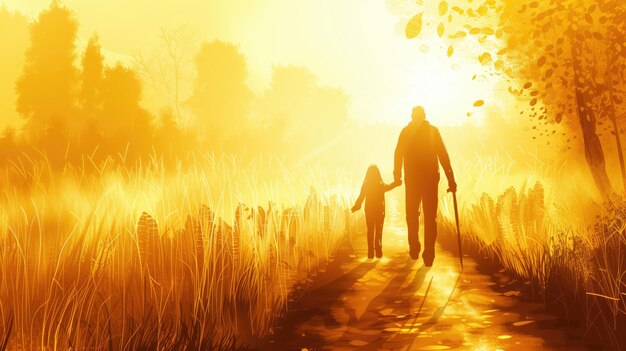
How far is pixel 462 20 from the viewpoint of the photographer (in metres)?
15.0

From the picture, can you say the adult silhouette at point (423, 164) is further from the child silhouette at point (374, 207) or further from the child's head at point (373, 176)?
the child's head at point (373, 176)

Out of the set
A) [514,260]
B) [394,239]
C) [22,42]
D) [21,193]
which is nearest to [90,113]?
[21,193]

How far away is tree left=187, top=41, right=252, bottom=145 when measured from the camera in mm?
56750

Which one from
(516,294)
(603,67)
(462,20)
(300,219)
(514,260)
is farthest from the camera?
(462,20)

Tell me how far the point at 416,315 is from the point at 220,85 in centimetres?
5146

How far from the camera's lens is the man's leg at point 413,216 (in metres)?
9.59

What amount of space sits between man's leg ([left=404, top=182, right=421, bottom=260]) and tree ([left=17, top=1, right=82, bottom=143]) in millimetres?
34809

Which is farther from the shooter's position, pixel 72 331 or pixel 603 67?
pixel 603 67

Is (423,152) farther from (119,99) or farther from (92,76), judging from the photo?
(92,76)

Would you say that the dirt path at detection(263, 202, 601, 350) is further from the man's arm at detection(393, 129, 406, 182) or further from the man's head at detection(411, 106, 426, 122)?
the man's head at detection(411, 106, 426, 122)

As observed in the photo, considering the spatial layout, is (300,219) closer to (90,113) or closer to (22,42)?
(90,113)

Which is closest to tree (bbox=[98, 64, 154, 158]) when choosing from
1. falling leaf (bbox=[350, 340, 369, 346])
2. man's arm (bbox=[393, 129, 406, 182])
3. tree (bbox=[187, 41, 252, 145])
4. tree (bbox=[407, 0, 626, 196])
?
tree (bbox=[187, 41, 252, 145])

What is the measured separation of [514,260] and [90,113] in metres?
36.3

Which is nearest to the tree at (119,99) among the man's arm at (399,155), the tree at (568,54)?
the tree at (568,54)
